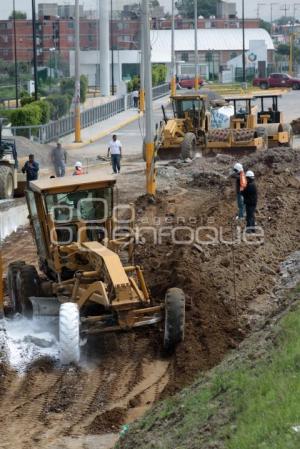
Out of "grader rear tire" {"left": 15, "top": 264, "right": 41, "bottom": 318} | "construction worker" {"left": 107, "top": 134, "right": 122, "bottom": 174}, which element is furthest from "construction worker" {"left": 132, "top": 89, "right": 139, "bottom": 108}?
"grader rear tire" {"left": 15, "top": 264, "right": 41, "bottom": 318}

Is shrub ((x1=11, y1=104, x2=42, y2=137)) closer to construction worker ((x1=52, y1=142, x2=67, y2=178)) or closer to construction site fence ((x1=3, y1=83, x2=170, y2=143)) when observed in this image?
construction site fence ((x1=3, y1=83, x2=170, y2=143))

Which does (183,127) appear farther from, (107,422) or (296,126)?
(107,422)

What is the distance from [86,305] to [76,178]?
200 cm

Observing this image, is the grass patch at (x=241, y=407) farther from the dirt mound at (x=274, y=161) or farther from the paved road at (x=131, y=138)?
the paved road at (x=131, y=138)

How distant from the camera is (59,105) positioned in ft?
194

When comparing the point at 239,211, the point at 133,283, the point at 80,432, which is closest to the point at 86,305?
the point at 133,283

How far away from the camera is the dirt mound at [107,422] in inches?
485

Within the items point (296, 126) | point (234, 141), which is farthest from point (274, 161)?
point (296, 126)

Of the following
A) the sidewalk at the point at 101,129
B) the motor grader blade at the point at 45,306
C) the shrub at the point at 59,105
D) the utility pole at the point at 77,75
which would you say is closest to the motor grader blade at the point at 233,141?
the utility pole at the point at 77,75

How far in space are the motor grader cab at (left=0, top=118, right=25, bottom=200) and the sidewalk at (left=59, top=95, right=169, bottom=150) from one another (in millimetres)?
12319

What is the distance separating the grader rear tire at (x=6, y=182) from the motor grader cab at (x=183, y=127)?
754cm

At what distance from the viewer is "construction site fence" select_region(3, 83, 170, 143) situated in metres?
45.1

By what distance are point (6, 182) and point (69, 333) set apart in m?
17.1

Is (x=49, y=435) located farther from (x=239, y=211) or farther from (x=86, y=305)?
(x=239, y=211)
